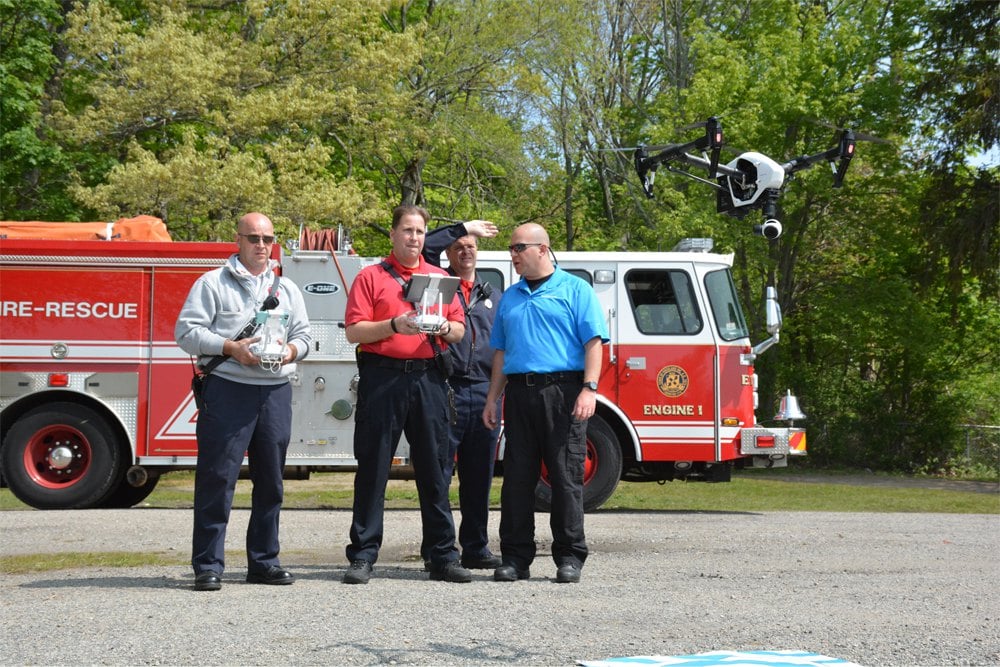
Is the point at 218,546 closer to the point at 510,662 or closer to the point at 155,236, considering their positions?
the point at 510,662

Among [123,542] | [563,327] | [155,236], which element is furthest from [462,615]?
[155,236]

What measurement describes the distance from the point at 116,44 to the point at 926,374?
1692 centimetres

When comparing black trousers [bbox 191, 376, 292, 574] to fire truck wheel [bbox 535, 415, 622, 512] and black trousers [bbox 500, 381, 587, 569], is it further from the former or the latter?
fire truck wheel [bbox 535, 415, 622, 512]

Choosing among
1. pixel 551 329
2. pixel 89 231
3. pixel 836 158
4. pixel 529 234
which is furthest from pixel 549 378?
pixel 89 231

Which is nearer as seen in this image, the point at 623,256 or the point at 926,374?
the point at 623,256

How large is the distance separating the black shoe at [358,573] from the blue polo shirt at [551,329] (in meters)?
1.38

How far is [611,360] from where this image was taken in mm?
12375

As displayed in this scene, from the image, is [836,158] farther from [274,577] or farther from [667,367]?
[274,577]

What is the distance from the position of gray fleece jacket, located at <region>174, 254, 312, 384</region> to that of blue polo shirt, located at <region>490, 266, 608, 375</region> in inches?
47.6

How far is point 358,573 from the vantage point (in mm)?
6848

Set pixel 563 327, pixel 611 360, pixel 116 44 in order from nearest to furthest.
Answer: pixel 563 327 < pixel 611 360 < pixel 116 44

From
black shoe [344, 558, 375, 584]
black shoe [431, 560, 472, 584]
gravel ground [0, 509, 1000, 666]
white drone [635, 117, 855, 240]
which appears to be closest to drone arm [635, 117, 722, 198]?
white drone [635, 117, 855, 240]

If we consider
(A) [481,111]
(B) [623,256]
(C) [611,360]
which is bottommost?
(C) [611,360]

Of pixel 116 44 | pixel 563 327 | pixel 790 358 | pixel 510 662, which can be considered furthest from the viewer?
pixel 790 358
